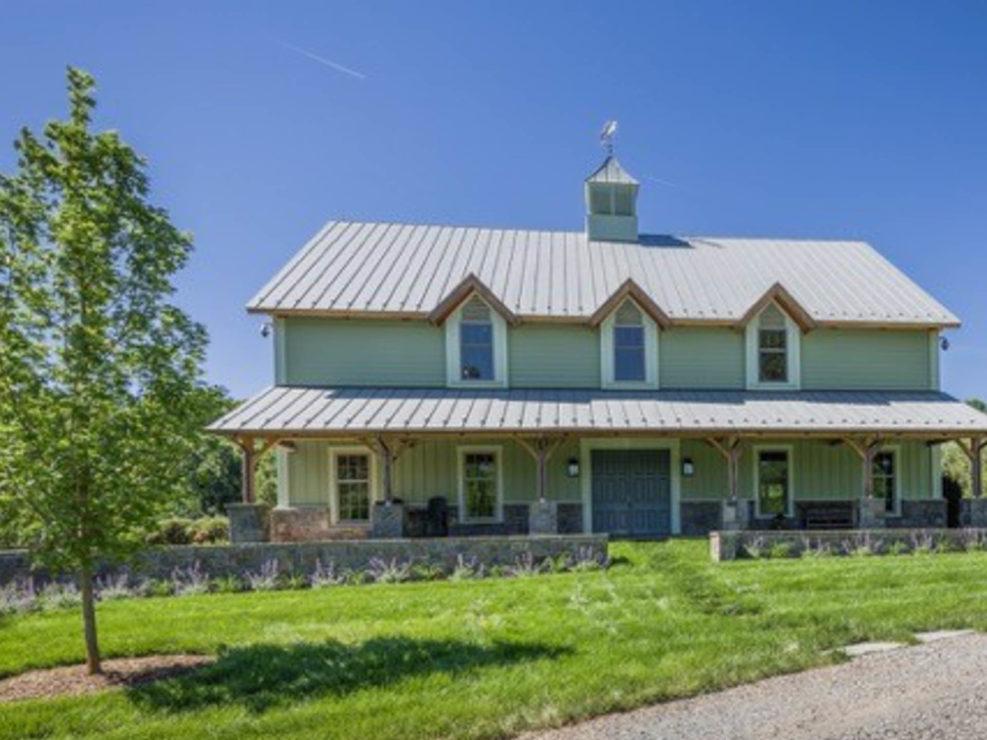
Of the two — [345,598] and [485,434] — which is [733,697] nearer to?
[345,598]

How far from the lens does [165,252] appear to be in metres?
7.23

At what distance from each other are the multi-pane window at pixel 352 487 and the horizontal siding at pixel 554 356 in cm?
465

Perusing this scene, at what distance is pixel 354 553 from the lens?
12.8 metres

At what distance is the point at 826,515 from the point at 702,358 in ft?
16.7

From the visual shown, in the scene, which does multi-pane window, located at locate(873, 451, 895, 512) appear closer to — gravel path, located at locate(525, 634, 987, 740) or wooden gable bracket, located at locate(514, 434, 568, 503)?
wooden gable bracket, located at locate(514, 434, 568, 503)

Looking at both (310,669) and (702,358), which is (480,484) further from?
(310,669)

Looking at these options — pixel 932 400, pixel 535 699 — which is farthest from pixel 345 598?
pixel 932 400

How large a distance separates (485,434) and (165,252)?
9342 mm

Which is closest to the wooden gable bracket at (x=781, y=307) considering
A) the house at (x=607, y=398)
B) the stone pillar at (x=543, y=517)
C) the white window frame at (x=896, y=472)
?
the house at (x=607, y=398)

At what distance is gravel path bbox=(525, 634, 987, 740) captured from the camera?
498 centimetres

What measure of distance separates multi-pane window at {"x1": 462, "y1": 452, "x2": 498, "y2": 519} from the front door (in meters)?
2.59

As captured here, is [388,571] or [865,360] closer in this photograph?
[388,571]

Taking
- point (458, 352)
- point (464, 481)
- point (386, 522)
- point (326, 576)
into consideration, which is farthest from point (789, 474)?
point (326, 576)

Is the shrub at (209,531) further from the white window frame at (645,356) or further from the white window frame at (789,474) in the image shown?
the white window frame at (789,474)
